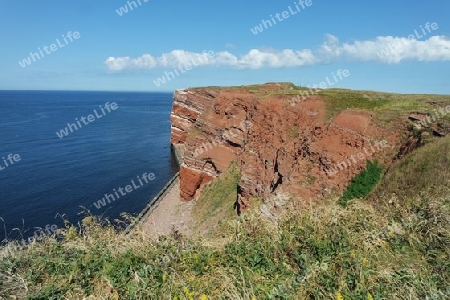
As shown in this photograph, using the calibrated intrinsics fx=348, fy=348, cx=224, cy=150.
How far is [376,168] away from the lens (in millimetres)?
21250

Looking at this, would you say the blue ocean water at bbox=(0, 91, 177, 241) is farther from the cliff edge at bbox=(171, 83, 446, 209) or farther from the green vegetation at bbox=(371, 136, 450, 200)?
the green vegetation at bbox=(371, 136, 450, 200)

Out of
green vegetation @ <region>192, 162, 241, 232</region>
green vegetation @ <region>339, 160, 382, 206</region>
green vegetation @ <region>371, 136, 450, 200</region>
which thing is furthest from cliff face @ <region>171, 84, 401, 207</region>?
green vegetation @ <region>371, 136, 450, 200</region>

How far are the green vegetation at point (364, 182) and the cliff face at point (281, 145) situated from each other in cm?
51

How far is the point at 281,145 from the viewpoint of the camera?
28641mm

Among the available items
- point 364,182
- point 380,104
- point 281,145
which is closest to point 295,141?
point 281,145

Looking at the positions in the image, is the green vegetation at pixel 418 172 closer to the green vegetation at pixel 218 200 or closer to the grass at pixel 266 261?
the grass at pixel 266 261

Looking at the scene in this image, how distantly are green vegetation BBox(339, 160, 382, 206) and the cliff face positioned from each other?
51 centimetres

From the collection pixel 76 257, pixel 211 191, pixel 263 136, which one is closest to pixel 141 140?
pixel 211 191

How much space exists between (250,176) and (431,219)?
73.9 ft

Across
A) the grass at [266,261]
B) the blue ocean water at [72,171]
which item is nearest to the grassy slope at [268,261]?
the grass at [266,261]

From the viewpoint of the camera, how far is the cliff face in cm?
2220

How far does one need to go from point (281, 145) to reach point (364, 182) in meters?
8.75

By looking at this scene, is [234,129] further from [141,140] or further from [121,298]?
[141,140]

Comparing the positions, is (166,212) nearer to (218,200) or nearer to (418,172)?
(218,200)
